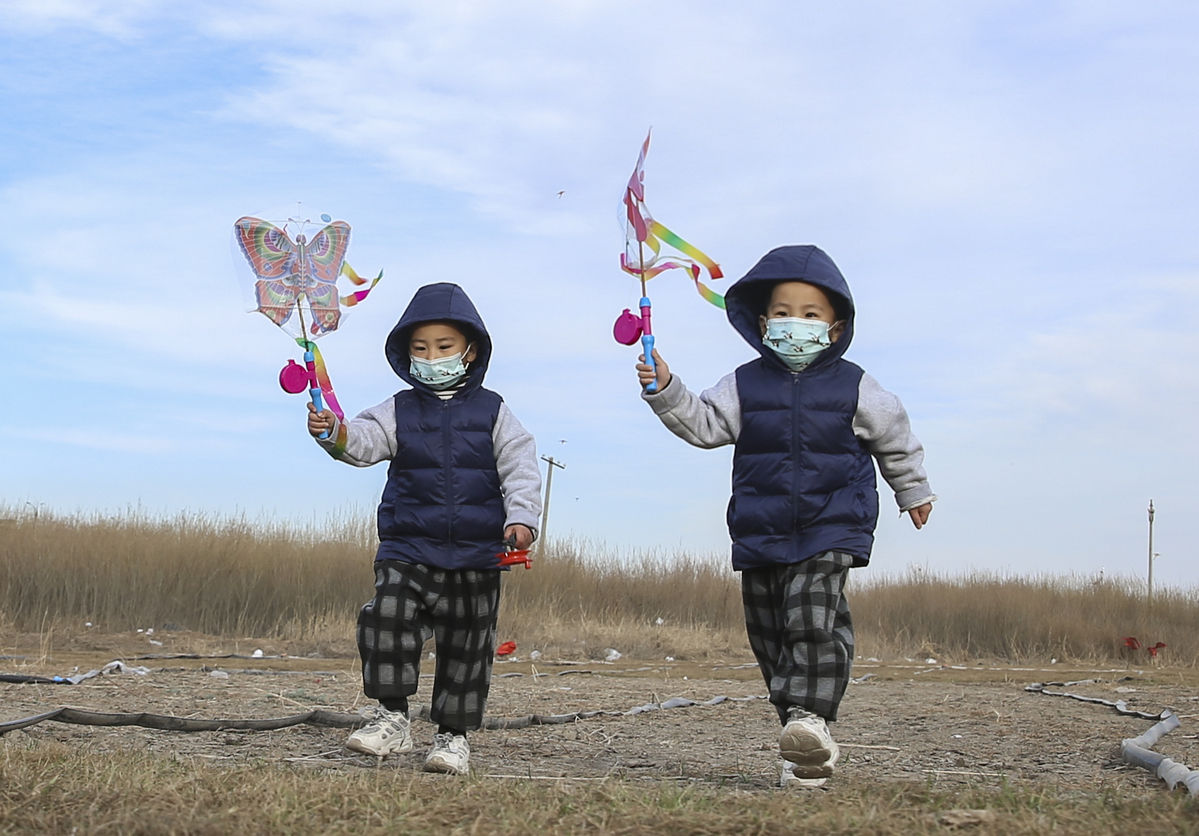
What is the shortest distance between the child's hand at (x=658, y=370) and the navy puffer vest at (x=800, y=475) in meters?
0.28

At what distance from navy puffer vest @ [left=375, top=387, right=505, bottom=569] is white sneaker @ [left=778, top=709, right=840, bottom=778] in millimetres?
1288

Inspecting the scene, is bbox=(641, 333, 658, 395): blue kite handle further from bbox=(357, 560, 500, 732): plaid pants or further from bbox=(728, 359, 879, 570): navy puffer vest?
bbox=(357, 560, 500, 732): plaid pants

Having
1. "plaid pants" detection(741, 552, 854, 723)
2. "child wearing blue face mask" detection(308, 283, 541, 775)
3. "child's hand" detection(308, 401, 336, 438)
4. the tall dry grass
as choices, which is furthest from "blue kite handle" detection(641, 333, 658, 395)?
the tall dry grass

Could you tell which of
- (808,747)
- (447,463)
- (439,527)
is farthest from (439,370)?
(808,747)

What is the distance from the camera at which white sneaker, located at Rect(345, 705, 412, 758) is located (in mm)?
4559

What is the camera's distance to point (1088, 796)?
3.70 meters

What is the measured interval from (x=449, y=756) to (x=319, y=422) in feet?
4.06

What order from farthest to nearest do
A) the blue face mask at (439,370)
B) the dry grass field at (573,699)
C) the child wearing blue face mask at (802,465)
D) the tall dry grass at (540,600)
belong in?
the tall dry grass at (540,600) → the blue face mask at (439,370) → the child wearing blue face mask at (802,465) → the dry grass field at (573,699)

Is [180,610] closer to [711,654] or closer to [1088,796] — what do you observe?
[711,654]

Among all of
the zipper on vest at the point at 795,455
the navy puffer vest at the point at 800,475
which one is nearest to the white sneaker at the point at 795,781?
the navy puffer vest at the point at 800,475

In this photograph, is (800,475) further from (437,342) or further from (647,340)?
(437,342)

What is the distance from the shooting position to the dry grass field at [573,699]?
10.8ft

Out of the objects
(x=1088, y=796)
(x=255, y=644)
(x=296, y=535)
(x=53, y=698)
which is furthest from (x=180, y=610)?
(x=1088, y=796)

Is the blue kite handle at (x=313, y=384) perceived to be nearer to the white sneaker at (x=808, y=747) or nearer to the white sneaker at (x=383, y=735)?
the white sneaker at (x=383, y=735)
